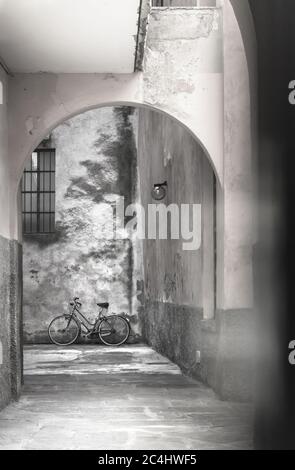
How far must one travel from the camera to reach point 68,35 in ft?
24.4

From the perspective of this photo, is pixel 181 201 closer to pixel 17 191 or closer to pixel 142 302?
pixel 17 191

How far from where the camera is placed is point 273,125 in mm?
4523

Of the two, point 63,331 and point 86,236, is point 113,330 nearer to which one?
point 63,331

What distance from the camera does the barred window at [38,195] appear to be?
18.2m

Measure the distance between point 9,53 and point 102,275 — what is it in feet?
34.2

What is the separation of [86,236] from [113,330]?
230 centimetres

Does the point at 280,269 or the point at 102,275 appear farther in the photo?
the point at 102,275

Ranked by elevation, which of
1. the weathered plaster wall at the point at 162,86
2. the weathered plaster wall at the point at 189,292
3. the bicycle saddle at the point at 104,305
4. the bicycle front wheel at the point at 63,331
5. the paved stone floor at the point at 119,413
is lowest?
the bicycle front wheel at the point at 63,331

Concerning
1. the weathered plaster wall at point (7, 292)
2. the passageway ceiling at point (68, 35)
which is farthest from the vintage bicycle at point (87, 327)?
the passageway ceiling at point (68, 35)

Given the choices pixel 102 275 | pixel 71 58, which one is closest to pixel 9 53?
pixel 71 58

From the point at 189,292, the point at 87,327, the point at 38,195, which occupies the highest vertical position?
the point at 38,195

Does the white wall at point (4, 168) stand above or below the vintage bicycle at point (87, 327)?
above

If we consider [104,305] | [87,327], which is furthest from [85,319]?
[104,305]

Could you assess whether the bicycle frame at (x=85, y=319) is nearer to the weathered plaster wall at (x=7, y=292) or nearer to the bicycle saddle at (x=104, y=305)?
the bicycle saddle at (x=104, y=305)
